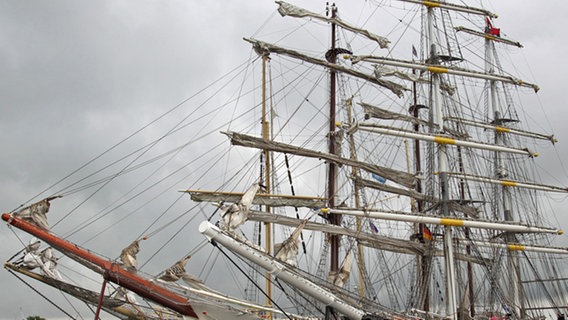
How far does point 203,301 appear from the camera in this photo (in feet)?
76.1

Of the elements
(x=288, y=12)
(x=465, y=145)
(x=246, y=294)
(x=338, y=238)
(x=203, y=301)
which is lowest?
(x=203, y=301)

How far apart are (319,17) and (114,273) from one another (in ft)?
73.4

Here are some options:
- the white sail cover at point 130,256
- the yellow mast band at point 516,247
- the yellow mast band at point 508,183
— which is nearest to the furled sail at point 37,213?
the white sail cover at point 130,256

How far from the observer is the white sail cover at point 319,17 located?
37344 mm

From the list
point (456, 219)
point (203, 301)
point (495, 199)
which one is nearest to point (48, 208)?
point (203, 301)

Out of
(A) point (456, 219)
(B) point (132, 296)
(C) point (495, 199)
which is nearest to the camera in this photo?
(B) point (132, 296)

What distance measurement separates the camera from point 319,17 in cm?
3828

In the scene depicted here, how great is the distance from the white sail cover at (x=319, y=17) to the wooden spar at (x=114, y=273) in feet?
67.4

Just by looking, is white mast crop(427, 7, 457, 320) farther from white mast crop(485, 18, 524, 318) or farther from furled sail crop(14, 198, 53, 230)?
furled sail crop(14, 198, 53, 230)

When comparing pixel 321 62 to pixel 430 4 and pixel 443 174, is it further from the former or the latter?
pixel 443 174

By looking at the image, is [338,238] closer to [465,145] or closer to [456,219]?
[456,219]

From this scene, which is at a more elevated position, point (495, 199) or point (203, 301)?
point (495, 199)

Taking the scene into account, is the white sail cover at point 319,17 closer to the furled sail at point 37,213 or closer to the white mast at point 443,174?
the white mast at point 443,174

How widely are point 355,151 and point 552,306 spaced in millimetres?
17037
